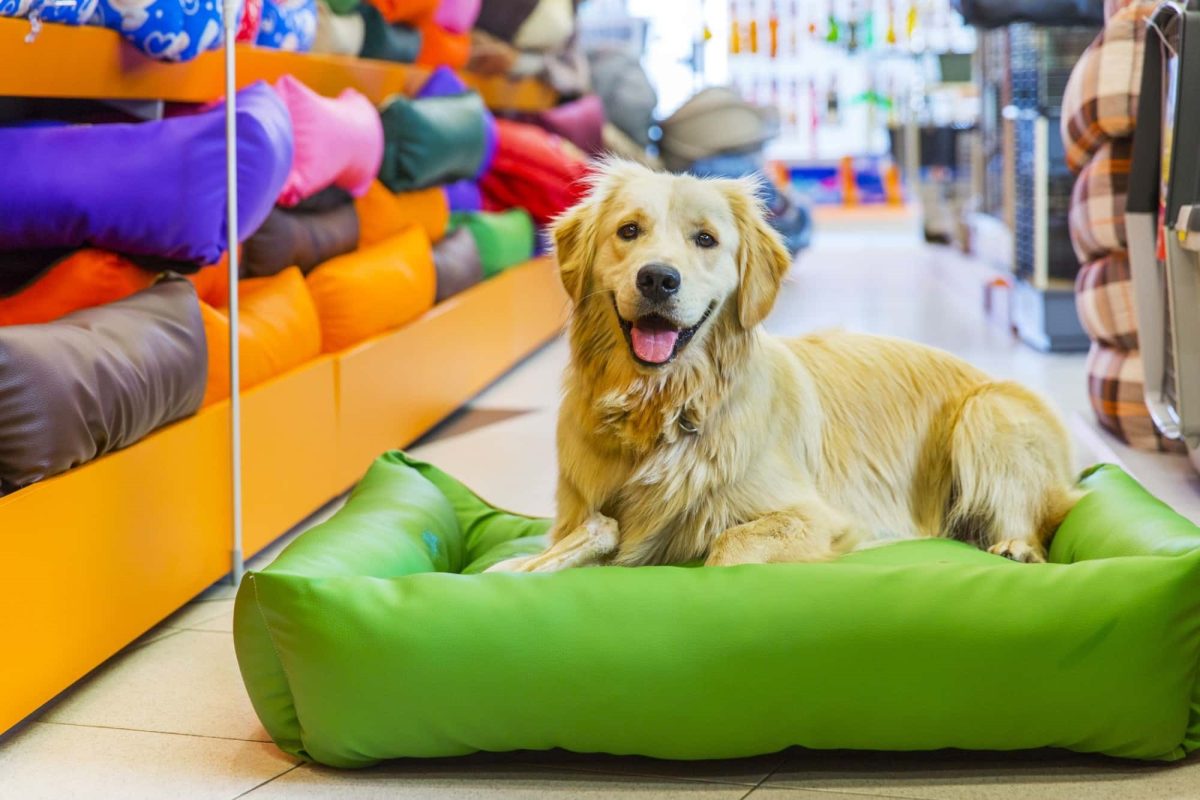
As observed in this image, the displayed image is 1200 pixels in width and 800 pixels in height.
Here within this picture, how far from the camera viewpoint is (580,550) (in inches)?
88.0

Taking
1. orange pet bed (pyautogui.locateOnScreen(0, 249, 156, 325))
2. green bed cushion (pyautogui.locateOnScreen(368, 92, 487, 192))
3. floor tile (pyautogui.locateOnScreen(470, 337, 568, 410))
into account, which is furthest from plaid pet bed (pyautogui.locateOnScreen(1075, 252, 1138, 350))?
orange pet bed (pyautogui.locateOnScreen(0, 249, 156, 325))

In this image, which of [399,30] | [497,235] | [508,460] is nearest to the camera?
[508,460]

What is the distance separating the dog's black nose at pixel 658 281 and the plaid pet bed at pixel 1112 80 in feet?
6.77

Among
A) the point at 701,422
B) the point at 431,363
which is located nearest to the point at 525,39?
the point at 431,363

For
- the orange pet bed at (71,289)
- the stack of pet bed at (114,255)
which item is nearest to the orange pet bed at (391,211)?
the stack of pet bed at (114,255)

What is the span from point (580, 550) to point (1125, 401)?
2173mm

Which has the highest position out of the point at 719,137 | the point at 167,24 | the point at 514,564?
the point at 167,24

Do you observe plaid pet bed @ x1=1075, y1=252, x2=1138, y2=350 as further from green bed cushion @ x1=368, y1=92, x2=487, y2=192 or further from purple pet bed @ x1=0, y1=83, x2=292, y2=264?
purple pet bed @ x1=0, y1=83, x2=292, y2=264

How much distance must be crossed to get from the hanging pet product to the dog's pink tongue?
141 centimetres

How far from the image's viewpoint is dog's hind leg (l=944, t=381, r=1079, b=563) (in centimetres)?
247

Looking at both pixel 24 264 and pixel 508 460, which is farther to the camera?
pixel 508 460

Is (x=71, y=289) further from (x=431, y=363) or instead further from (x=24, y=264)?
(x=431, y=363)

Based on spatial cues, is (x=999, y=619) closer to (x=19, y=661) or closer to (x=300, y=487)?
(x=19, y=661)

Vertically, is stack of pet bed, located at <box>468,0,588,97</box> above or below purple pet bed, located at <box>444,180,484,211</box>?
above
